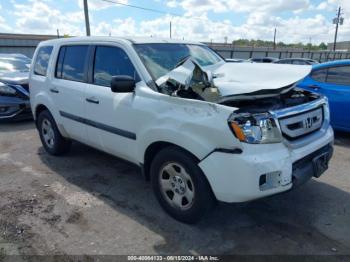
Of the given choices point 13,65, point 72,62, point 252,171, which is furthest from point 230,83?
point 13,65

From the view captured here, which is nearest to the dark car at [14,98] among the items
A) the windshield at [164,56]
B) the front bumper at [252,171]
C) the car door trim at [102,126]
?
the car door trim at [102,126]

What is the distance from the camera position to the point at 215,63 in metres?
4.48

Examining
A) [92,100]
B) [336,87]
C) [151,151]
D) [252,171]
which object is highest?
[92,100]

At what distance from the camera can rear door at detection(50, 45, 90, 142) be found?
4.39m

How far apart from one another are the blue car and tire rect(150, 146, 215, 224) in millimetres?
4144

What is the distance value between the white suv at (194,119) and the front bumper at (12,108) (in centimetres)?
382

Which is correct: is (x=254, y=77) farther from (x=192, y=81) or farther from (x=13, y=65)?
(x=13, y=65)

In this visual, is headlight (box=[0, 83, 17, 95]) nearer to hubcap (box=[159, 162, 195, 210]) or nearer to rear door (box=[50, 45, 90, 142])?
rear door (box=[50, 45, 90, 142])

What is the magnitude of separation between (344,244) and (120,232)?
209cm

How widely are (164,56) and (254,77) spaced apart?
44.7 inches

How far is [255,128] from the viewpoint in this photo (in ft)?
9.11

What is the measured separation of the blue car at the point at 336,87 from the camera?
601 centimetres

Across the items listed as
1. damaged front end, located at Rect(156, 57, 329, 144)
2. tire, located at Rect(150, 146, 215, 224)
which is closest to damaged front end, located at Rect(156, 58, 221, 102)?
damaged front end, located at Rect(156, 57, 329, 144)

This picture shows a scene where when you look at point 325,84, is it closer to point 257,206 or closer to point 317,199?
point 317,199
